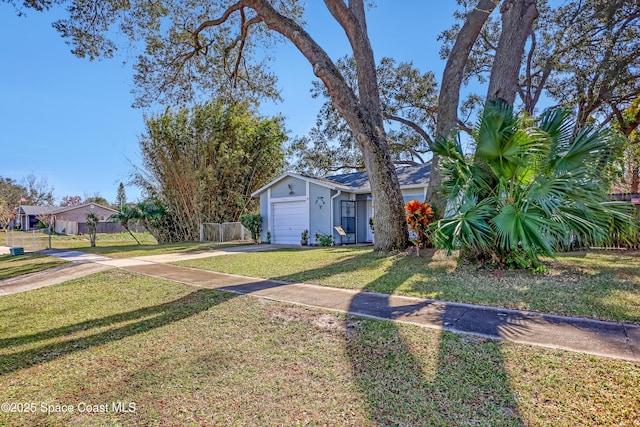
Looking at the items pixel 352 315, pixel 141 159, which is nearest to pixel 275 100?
pixel 141 159

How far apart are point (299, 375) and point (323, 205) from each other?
40.5 ft

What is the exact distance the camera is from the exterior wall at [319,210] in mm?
14938

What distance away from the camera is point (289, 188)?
1617 centimetres

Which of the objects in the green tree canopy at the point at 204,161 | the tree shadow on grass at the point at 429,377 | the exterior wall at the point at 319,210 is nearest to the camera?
the tree shadow on grass at the point at 429,377

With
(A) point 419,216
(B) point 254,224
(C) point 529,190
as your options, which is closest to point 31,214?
(B) point 254,224

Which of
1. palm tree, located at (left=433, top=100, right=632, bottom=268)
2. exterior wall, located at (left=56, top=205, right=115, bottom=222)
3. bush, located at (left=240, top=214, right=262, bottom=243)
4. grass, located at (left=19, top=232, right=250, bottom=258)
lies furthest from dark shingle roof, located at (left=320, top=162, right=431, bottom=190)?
exterior wall, located at (left=56, top=205, right=115, bottom=222)

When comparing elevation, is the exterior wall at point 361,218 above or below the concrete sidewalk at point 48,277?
above

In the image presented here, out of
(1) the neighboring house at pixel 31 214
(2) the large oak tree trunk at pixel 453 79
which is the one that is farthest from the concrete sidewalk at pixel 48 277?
(1) the neighboring house at pixel 31 214

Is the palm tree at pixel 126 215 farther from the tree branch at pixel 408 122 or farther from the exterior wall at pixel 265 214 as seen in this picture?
the tree branch at pixel 408 122

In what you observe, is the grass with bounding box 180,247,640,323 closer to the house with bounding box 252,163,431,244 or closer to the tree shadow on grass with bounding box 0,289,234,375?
the tree shadow on grass with bounding box 0,289,234,375

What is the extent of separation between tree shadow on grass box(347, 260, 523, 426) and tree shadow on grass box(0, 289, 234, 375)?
2.48 metres

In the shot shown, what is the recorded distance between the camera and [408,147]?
2006 centimetres

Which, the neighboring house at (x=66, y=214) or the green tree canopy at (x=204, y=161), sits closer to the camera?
the green tree canopy at (x=204, y=161)

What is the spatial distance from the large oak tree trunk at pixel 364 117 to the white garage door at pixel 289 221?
6354mm
